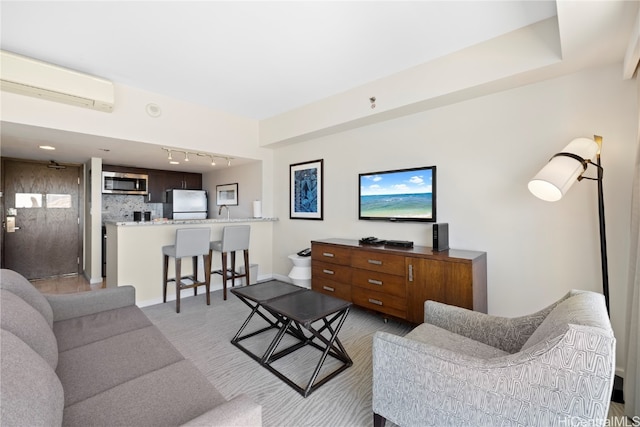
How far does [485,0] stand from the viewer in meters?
1.99

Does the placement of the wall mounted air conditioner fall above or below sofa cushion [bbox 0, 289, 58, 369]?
above

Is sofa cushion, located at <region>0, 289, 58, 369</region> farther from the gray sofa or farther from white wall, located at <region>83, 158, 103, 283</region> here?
white wall, located at <region>83, 158, 103, 283</region>

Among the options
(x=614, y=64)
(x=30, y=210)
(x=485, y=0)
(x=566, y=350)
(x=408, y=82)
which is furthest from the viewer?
(x=30, y=210)

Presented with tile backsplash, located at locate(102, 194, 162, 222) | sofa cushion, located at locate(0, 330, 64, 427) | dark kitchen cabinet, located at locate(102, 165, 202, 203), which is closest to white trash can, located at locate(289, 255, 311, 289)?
sofa cushion, located at locate(0, 330, 64, 427)

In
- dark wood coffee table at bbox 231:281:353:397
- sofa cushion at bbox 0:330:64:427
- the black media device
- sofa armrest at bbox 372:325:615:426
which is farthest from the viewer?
the black media device

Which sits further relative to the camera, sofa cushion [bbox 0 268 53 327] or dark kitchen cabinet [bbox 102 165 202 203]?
dark kitchen cabinet [bbox 102 165 202 203]

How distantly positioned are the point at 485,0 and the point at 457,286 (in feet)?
7.24

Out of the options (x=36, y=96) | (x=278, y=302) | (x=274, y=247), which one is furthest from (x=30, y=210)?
(x=278, y=302)

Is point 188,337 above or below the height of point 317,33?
below

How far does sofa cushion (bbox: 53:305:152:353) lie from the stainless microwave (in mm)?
4083

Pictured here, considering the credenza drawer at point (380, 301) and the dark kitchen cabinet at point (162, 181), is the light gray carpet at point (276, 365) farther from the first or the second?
the dark kitchen cabinet at point (162, 181)

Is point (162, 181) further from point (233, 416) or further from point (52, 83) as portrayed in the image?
point (233, 416)

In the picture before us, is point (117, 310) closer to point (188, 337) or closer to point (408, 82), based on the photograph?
point (188, 337)

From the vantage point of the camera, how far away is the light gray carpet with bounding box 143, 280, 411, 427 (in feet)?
5.74
